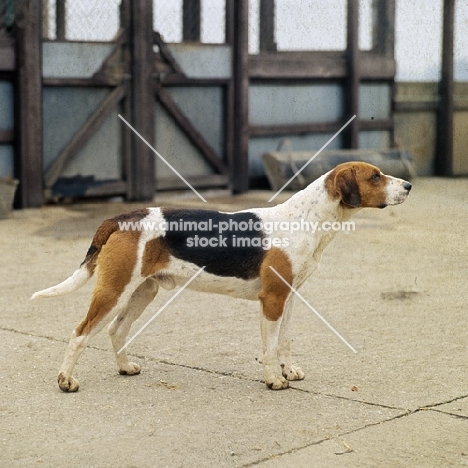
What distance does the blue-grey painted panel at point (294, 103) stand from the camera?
13383mm

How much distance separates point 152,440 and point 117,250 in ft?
3.61

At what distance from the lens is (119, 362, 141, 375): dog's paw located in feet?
16.1

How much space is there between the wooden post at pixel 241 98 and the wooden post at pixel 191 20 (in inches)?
19.9

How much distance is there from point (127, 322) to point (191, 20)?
327 inches

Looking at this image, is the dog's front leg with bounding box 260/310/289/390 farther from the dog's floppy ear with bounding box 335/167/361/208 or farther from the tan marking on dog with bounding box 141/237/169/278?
the dog's floppy ear with bounding box 335/167/361/208

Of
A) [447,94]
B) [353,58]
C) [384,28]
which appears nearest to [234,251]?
[353,58]

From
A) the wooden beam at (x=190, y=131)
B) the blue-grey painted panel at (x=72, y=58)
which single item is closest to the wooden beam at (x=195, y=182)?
the wooden beam at (x=190, y=131)

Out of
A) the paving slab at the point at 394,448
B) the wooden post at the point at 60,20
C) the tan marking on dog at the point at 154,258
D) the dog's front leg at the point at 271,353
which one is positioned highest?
the wooden post at the point at 60,20

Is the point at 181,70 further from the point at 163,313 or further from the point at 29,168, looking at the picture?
the point at 163,313

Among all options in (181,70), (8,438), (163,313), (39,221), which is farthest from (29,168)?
(8,438)

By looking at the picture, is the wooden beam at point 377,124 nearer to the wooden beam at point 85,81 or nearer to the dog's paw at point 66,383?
the wooden beam at point 85,81

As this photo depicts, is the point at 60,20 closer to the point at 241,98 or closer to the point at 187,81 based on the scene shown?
the point at 187,81

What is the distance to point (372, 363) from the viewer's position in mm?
5121

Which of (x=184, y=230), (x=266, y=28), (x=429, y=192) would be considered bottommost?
(x=429, y=192)
